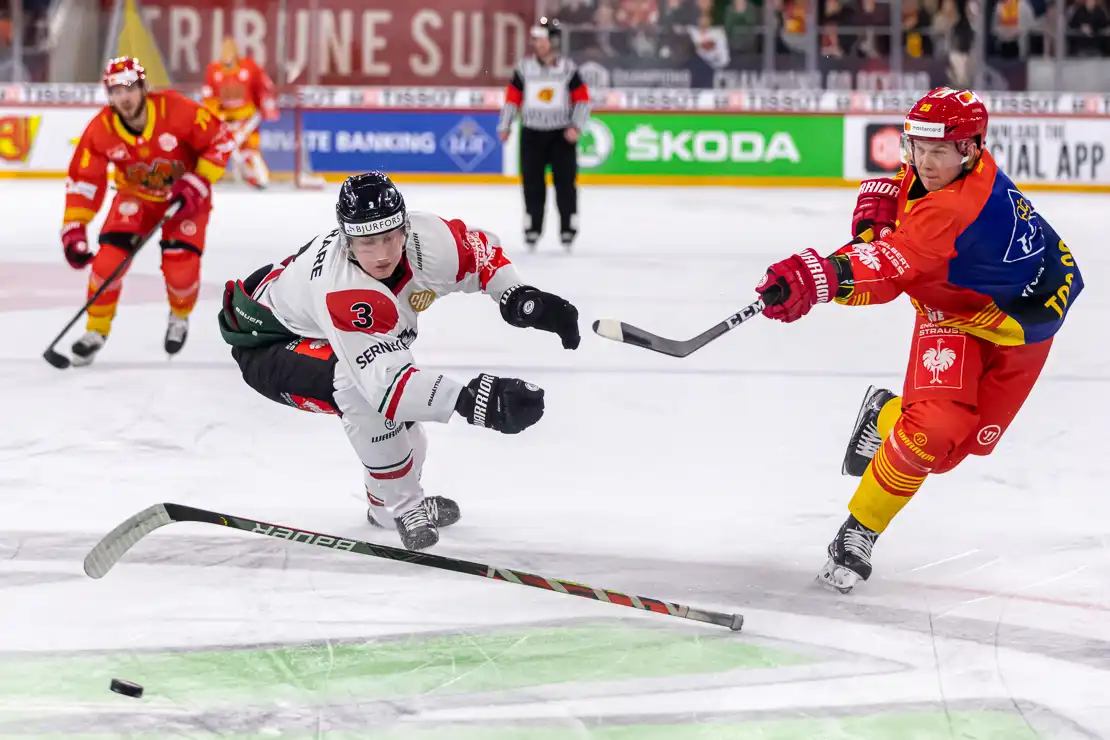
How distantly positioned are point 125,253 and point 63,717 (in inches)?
131

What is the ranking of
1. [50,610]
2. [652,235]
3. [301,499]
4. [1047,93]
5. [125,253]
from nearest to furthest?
[50,610]
[301,499]
[125,253]
[652,235]
[1047,93]

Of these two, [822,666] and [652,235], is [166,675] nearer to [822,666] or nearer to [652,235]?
[822,666]

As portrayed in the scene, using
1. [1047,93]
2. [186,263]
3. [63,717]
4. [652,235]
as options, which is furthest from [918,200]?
[1047,93]

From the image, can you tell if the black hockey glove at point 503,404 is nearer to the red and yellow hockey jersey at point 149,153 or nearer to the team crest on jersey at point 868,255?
the team crest on jersey at point 868,255

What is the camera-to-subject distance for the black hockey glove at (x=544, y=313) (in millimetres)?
2992

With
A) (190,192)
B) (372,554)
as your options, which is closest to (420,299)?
(372,554)

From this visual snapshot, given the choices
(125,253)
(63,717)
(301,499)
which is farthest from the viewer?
(125,253)

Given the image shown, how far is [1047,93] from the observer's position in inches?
476

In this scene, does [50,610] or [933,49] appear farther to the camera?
[933,49]

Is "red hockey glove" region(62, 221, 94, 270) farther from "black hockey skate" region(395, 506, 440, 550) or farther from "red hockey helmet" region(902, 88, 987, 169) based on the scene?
"red hockey helmet" region(902, 88, 987, 169)

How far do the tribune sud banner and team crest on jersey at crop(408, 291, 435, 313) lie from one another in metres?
10.3

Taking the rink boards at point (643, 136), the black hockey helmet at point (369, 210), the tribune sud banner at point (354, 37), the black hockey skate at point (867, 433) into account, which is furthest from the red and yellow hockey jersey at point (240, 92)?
the black hockey helmet at point (369, 210)

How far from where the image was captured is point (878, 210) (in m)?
3.13

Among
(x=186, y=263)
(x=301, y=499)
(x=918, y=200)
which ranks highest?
(x=918, y=200)
